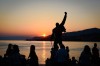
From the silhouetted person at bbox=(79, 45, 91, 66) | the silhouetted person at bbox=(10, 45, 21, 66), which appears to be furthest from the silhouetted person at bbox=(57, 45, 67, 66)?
the silhouetted person at bbox=(10, 45, 21, 66)

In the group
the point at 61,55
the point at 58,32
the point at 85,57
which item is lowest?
the point at 85,57

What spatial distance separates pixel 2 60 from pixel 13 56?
392cm

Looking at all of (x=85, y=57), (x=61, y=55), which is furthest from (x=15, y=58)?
(x=85, y=57)

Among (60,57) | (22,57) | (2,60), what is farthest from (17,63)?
(2,60)

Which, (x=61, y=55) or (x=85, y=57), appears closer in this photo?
(x=61, y=55)

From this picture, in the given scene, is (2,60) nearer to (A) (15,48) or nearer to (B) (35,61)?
(B) (35,61)

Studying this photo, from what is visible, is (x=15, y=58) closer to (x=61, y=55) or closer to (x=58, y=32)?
(x=61, y=55)

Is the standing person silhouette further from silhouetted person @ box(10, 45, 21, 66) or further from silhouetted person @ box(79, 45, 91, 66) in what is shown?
silhouetted person @ box(10, 45, 21, 66)

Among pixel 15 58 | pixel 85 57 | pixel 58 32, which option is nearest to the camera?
pixel 15 58

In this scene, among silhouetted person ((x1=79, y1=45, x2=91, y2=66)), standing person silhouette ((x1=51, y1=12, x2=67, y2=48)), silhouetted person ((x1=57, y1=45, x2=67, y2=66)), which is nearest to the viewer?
silhouetted person ((x1=57, y1=45, x2=67, y2=66))

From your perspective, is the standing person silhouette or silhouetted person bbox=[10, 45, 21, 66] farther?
the standing person silhouette

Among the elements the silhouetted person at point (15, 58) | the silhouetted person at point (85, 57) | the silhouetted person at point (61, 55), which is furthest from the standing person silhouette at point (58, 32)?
the silhouetted person at point (15, 58)

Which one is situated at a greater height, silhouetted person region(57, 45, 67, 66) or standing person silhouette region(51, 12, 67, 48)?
standing person silhouette region(51, 12, 67, 48)

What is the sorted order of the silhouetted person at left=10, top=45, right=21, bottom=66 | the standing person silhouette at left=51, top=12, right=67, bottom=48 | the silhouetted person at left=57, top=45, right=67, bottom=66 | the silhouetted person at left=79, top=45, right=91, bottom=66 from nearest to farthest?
the silhouetted person at left=10, top=45, right=21, bottom=66 < the silhouetted person at left=57, top=45, right=67, bottom=66 < the silhouetted person at left=79, top=45, right=91, bottom=66 < the standing person silhouette at left=51, top=12, right=67, bottom=48
